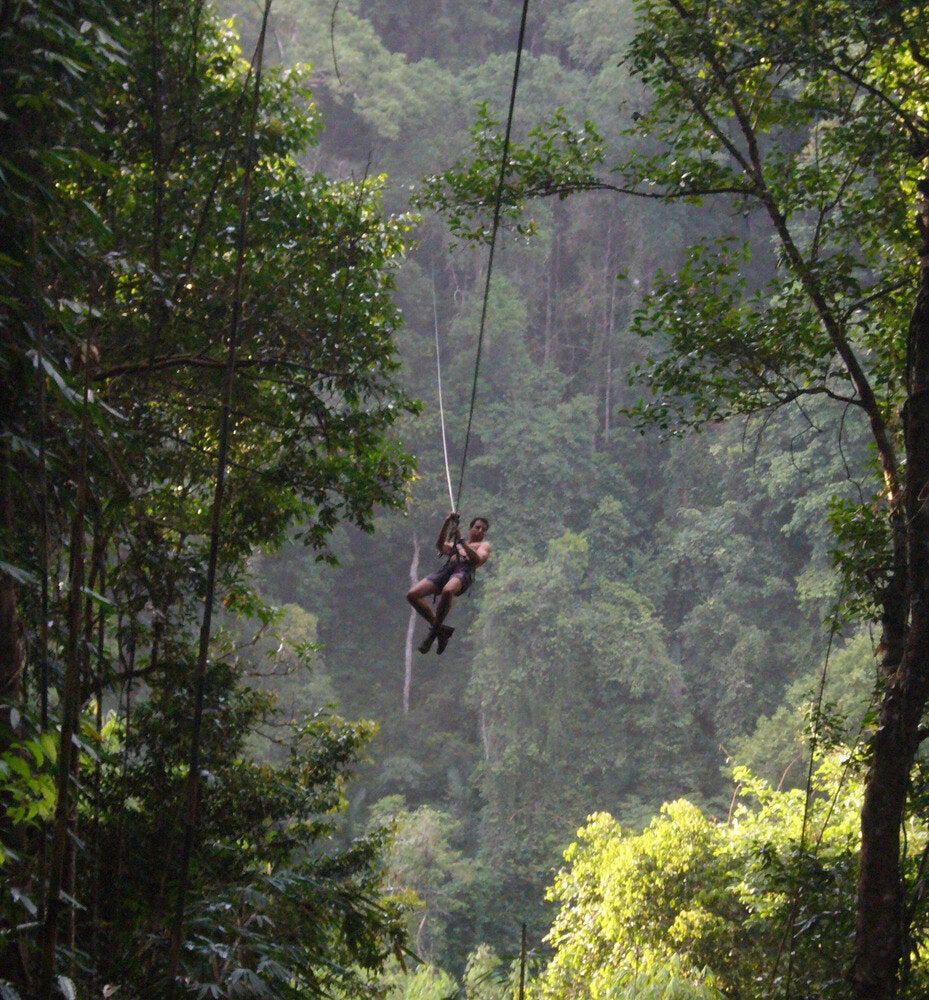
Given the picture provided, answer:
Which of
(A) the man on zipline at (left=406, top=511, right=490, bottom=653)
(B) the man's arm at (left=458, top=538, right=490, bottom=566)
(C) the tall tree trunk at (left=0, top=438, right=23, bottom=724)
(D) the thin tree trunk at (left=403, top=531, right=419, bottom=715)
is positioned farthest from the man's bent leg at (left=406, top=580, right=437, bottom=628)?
(D) the thin tree trunk at (left=403, top=531, right=419, bottom=715)

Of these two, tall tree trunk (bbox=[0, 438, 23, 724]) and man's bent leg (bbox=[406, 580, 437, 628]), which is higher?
man's bent leg (bbox=[406, 580, 437, 628])

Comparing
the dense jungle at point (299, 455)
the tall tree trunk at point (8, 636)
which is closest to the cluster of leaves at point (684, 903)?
the dense jungle at point (299, 455)

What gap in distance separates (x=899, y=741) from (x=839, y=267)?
1594mm

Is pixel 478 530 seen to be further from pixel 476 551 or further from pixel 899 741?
pixel 899 741

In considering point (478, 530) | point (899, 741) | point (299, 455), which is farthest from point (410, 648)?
point (899, 741)

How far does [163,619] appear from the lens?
3705mm

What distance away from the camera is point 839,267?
11.8ft

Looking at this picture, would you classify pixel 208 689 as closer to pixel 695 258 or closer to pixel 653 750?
pixel 695 258

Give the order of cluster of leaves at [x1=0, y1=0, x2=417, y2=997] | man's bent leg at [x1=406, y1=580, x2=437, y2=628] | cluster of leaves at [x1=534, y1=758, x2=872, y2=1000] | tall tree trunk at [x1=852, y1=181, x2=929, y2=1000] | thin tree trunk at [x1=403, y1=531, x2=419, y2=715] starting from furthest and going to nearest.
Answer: thin tree trunk at [x1=403, y1=531, x2=419, y2=715], cluster of leaves at [x1=534, y1=758, x2=872, y2=1000], man's bent leg at [x1=406, y1=580, x2=437, y2=628], tall tree trunk at [x1=852, y1=181, x2=929, y2=1000], cluster of leaves at [x1=0, y1=0, x2=417, y2=997]

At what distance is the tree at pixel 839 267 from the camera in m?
2.94

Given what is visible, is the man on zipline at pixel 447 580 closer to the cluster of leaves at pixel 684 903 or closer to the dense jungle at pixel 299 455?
the dense jungle at pixel 299 455

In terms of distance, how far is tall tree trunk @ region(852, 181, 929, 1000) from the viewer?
285 centimetres

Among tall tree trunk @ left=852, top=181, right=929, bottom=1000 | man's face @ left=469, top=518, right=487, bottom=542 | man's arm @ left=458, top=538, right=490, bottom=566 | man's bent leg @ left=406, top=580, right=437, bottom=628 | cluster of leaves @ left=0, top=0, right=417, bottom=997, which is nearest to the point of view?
cluster of leaves @ left=0, top=0, right=417, bottom=997

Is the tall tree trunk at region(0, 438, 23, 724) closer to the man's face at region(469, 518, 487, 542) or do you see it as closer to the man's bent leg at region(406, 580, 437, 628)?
the man's bent leg at region(406, 580, 437, 628)
